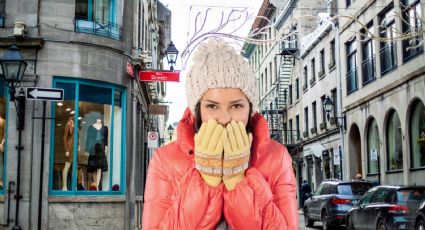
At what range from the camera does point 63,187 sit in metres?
13.6

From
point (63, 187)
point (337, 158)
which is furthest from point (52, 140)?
point (337, 158)

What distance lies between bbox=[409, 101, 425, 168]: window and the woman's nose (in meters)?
20.6

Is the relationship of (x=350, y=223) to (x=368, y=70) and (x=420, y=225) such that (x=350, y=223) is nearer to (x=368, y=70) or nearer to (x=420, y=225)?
(x=420, y=225)

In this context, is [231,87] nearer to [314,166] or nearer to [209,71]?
[209,71]

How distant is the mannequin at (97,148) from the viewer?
14.2 m

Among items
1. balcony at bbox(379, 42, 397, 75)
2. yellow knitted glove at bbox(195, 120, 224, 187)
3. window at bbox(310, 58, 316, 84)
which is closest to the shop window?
yellow knitted glove at bbox(195, 120, 224, 187)

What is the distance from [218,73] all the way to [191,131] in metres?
0.31

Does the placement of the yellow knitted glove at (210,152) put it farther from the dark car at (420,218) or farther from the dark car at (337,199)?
the dark car at (337,199)

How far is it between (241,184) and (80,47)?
1226 cm

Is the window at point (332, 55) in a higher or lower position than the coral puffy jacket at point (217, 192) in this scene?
higher

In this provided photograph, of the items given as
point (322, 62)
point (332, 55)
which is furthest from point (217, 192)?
point (322, 62)

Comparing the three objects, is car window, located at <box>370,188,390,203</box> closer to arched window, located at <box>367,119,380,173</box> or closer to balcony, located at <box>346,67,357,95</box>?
arched window, located at <box>367,119,380,173</box>

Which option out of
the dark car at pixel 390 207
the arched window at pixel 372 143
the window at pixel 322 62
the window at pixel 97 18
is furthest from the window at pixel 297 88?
the window at pixel 97 18

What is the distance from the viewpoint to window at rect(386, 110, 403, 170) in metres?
24.3
